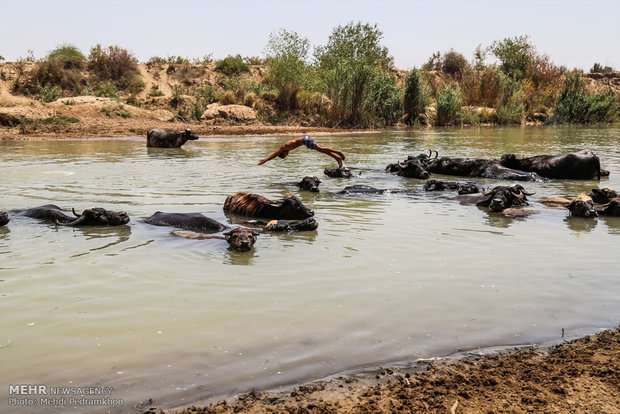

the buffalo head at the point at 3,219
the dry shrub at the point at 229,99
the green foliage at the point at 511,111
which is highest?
the dry shrub at the point at 229,99

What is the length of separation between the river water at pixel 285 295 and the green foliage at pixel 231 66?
44665 mm

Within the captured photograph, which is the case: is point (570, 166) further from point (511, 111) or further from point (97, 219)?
point (511, 111)

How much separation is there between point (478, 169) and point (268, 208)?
6.76 metres

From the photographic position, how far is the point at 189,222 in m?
7.19

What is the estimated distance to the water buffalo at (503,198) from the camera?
27.7 ft

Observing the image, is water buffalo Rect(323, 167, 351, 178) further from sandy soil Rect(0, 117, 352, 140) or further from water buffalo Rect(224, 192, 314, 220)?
sandy soil Rect(0, 117, 352, 140)

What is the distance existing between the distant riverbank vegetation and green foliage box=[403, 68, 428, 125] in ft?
0.21

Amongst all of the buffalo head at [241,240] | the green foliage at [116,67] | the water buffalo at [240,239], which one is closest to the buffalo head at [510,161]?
the water buffalo at [240,239]

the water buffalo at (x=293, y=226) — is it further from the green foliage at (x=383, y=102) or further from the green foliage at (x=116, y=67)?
the green foliage at (x=116, y=67)

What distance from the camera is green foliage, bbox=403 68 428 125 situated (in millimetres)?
35875

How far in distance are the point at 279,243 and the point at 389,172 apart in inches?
288

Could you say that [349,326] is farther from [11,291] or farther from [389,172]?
[389,172]

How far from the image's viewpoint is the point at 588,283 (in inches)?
195

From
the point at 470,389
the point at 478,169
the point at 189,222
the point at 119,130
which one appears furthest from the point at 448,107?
the point at 470,389
